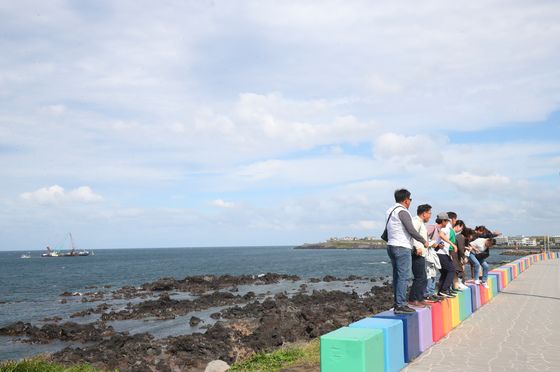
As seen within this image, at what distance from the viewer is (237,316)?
80.6 feet

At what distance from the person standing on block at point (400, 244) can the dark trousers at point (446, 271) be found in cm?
309

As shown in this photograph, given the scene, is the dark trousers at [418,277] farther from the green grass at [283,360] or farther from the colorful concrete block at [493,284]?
the colorful concrete block at [493,284]

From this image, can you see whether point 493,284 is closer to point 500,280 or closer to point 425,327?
point 500,280

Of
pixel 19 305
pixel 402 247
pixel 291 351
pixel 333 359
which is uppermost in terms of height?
pixel 402 247

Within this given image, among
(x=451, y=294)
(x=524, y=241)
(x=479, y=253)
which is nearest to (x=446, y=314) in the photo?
(x=451, y=294)

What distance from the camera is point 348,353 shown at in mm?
5797

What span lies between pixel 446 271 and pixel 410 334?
3789 mm

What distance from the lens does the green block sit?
227 inches

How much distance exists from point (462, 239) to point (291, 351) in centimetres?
586

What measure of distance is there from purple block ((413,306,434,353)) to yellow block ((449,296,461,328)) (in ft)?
5.83

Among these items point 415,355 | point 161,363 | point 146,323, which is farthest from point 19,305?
point 415,355

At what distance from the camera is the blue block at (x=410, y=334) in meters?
7.29

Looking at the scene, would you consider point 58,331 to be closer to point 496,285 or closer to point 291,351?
point 291,351

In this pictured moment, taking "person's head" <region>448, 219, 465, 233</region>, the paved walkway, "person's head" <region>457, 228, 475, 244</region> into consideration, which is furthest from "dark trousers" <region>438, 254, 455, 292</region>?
"person's head" <region>457, 228, 475, 244</region>
